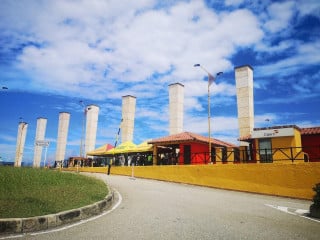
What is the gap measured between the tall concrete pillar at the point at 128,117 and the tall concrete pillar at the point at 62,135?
13.2 meters

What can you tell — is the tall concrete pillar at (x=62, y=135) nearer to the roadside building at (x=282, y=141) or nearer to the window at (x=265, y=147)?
the roadside building at (x=282, y=141)

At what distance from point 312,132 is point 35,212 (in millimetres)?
22032

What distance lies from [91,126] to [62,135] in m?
6.37

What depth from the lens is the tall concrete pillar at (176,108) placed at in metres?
30.4

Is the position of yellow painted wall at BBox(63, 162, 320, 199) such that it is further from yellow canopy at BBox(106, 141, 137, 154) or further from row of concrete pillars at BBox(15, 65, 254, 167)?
yellow canopy at BBox(106, 141, 137, 154)

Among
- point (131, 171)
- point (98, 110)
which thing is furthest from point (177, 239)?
point (98, 110)

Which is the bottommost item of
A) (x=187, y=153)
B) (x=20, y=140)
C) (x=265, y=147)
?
(x=187, y=153)

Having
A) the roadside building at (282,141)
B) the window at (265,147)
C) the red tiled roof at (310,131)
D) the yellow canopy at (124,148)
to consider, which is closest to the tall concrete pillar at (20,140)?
the yellow canopy at (124,148)

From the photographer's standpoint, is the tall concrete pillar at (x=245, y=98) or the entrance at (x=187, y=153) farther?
the entrance at (x=187, y=153)

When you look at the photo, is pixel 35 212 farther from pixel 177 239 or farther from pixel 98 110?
pixel 98 110

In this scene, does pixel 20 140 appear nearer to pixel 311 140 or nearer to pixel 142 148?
pixel 142 148

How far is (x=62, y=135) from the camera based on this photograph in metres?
44.0

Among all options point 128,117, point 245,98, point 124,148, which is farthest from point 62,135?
point 245,98

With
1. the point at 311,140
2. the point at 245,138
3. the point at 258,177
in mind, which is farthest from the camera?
the point at 245,138
